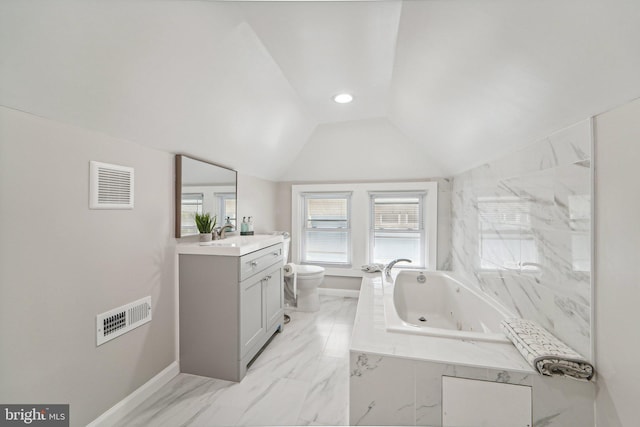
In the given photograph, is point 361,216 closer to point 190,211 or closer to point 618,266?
point 190,211

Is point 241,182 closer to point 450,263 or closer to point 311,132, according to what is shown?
point 311,132

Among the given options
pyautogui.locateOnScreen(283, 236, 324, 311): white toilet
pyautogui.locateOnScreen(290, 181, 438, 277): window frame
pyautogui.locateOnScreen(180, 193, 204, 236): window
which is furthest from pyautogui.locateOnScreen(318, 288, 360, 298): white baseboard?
pyautogui.locateOnScreen(180, 193, 204, 236): window

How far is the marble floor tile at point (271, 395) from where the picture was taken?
149cm

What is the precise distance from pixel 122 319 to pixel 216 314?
56cm

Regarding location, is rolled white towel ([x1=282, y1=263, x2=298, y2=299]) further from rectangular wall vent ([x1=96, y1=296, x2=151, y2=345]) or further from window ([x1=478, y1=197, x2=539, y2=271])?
window ([x1=478, y1=197, x2=539, y2=271])

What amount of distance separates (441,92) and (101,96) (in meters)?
2.01

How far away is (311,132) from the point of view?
3.23m

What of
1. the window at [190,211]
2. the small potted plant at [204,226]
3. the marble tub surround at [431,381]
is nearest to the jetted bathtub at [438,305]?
the marble tub surround at [431,381]

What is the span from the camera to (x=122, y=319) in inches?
59.4

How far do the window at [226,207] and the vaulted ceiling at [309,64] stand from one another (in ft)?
1.18

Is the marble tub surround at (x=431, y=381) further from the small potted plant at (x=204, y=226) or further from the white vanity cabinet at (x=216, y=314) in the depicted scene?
the small potted plant at (x=204, y=226)

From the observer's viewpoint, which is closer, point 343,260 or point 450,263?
point 450,263

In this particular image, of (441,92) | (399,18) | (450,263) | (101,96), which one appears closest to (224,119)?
(101,96)

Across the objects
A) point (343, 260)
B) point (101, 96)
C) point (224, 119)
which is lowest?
point (343, 260)
